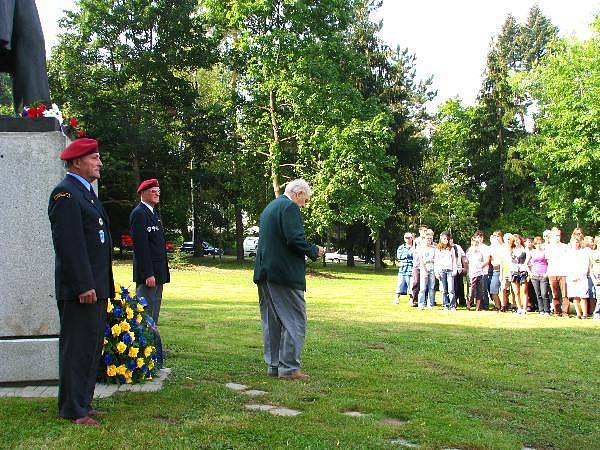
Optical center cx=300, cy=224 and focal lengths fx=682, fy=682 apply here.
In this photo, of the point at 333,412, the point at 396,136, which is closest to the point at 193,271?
the point at 396,136

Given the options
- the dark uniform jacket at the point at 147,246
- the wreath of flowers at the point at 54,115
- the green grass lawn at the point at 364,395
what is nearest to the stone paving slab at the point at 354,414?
the green grass lawn at the point at 364,395

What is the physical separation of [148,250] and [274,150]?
85.9 ft

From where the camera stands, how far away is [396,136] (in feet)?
140

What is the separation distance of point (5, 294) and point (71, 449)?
7.21 feet

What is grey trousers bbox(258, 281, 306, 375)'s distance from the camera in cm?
708

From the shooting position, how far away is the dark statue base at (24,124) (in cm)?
615

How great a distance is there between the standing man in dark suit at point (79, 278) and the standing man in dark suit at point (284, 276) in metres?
2.30

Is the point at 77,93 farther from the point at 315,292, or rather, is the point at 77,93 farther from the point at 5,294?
the point at 5,294

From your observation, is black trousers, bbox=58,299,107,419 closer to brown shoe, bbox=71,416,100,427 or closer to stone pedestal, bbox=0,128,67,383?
brown shoe, bbox=71,416,100,427

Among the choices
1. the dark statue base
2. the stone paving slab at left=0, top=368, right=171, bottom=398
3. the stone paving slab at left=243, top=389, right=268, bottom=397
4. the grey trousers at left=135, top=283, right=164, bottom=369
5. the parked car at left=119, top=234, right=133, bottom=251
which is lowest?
the stone paving slab at left=243, top=389, right=268, bottom=397

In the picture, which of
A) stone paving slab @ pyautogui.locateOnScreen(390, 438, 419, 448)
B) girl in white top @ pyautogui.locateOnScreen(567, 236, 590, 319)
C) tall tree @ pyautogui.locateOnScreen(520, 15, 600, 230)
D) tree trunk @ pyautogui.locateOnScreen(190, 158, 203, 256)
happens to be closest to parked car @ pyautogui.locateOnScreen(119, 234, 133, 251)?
tree trunk @ pyautogui.locateOnScreen(190, 158, 203, 256)

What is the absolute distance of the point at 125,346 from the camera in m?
6.36

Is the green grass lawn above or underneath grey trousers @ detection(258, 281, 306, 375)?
underneath

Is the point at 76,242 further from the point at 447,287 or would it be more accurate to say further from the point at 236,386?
the point at 447,287
